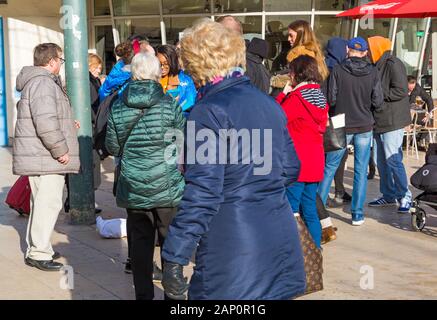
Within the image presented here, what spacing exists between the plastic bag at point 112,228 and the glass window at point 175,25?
1023 cm

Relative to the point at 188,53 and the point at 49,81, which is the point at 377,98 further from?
the point at 188,53

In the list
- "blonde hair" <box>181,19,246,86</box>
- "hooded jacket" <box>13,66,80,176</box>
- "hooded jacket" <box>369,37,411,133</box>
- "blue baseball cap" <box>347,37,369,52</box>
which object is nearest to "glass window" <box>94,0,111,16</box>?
"hooded jacket" <box>369,37,411,133</box>

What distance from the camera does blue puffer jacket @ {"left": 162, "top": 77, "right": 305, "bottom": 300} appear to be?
3.34m

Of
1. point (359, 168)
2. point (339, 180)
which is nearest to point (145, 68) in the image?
point (359, 168)

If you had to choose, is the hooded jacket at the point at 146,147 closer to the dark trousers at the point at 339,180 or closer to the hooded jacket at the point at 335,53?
the hooded jacket at the point at 335,53

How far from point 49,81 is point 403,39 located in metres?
11.6

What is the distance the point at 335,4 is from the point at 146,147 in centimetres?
1211

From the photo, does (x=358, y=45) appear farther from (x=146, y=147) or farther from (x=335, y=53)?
(x=146, y=147)

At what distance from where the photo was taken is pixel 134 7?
708 inches

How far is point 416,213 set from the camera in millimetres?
8094

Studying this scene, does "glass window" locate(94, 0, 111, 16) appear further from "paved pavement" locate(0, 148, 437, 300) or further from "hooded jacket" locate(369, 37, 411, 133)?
"hooded jacket" locate(369, 37, 411, 133)

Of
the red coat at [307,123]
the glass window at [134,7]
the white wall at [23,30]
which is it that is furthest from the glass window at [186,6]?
the red coat at [307,123]

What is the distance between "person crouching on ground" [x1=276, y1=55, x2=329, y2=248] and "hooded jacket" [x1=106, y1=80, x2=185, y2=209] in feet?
4.43
